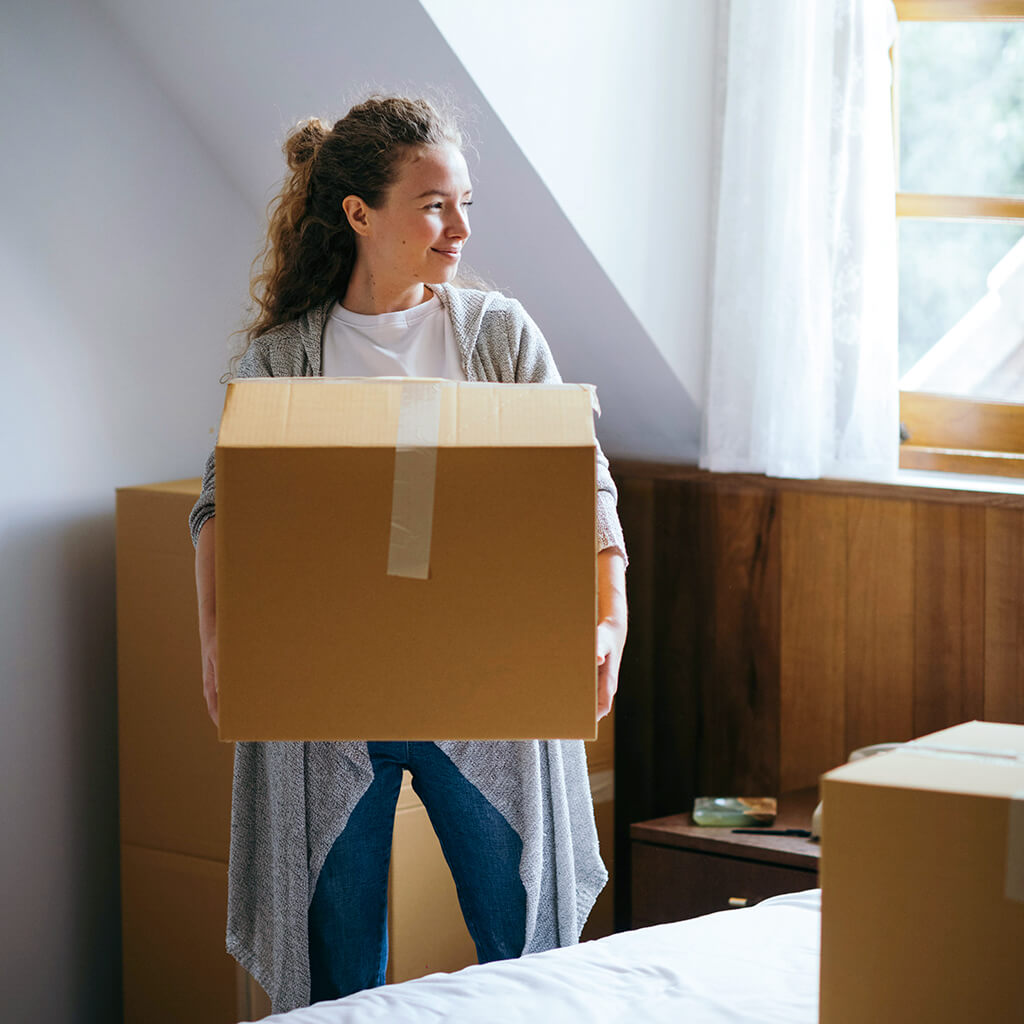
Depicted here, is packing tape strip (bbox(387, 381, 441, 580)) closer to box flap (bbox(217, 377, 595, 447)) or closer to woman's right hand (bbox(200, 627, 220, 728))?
box flap (bbox(217, 377, 595, 447))

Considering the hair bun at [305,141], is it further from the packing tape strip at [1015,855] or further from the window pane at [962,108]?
the window pane at [962,108]

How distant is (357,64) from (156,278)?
598mm

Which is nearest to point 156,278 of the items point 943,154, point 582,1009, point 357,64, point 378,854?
point 357,64

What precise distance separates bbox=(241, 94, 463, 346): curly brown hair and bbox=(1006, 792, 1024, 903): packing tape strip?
3.23 feet

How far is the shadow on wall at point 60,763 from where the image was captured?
213cm

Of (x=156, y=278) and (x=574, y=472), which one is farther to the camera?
(x=156, y=278)

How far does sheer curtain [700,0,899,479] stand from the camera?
2.18m

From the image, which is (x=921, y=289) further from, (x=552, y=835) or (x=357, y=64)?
(x=552, y=835)

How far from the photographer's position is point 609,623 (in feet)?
4.24

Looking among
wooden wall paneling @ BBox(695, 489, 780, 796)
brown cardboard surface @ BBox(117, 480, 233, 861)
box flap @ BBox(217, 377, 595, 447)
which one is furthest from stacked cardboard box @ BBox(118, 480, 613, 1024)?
box flap @ BBox(217, 377, 595, 447)

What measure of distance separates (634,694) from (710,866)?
54cm

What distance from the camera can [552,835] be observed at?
148cm

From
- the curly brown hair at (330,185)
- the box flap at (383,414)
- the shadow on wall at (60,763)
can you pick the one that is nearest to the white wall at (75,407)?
the shadow on wall at (60,763)

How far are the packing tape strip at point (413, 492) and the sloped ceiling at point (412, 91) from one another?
0.94 meters
